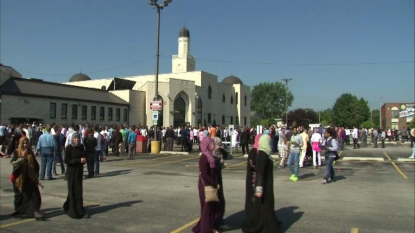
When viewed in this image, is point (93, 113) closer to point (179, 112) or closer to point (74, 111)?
point (74, 111)

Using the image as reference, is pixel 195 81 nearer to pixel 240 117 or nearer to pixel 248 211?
pixel 240 117

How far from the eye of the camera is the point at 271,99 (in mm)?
112125

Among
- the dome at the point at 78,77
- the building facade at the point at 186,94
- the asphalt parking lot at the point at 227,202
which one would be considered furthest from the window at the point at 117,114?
the asphalt parking lot at the point at 227,202

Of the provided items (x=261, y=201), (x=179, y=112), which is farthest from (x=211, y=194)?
(x=179, y=112)

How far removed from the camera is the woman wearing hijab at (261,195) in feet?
19.7

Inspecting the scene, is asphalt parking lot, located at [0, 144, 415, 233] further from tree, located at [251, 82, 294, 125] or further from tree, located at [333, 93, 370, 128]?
tree, located at [251, 82, 294, 125]

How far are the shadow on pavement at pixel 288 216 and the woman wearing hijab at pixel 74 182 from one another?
3.81 metres

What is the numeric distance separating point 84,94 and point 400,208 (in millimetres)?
41861

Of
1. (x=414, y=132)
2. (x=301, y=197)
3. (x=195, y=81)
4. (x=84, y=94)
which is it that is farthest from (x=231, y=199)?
(x=195, y=81)

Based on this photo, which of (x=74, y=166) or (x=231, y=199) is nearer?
(x=74, y=166)

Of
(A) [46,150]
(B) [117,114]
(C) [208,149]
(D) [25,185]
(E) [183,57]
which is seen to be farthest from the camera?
(E) [183,57]

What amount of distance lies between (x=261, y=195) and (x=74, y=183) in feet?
12.6

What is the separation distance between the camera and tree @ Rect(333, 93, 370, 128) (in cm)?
9588

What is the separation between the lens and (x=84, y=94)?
45594 millimetres
